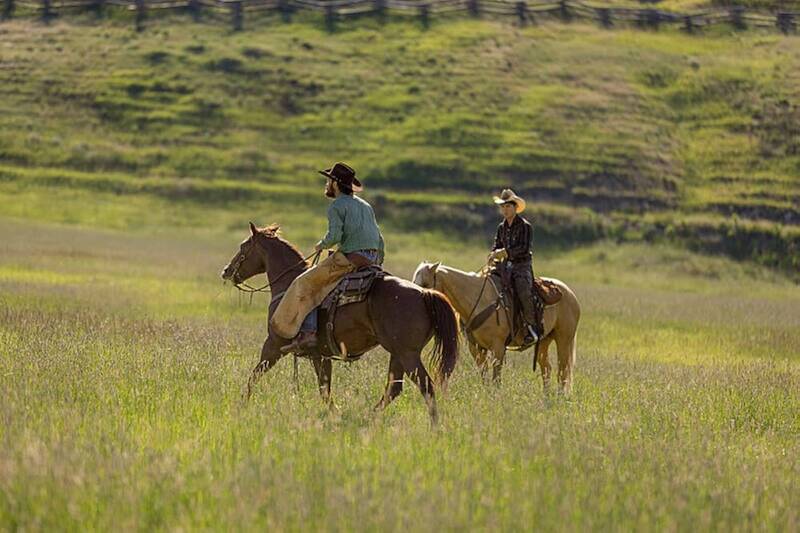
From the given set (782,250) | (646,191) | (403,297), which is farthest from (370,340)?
(646,191)

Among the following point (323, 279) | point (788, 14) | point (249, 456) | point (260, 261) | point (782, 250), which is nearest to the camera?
point (249, 456)

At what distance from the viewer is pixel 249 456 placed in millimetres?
7859

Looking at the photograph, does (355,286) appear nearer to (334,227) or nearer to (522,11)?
(334,227)

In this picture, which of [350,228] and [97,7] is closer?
[350,228]

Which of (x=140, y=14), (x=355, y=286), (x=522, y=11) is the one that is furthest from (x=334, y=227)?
(x=522, y=11)

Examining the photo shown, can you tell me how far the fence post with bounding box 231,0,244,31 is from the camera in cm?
7228

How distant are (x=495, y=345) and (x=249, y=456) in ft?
23.3

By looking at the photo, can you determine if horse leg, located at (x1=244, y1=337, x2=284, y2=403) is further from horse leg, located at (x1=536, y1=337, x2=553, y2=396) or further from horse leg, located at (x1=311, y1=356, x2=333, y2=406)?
horse leg, located at (x1=536, y1=337, x2=553, y2=396)

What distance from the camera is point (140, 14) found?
73.4 meters

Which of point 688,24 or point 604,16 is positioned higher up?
point 604,16

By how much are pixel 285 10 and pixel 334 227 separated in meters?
65.7

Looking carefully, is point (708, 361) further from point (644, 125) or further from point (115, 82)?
point (115, 82)

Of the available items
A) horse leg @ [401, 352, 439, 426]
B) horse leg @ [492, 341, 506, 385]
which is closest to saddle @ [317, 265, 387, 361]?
horse leg @ [401, 352, 439, 426]

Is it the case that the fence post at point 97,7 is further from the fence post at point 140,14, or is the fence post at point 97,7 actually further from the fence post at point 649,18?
the fence post at point 649,18
